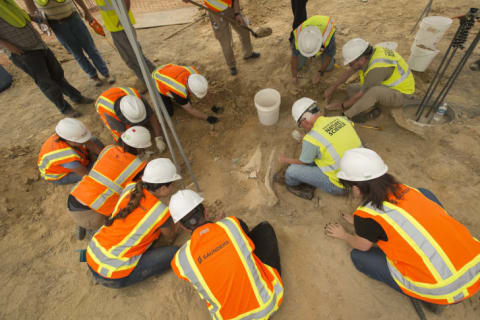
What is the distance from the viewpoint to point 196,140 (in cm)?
393

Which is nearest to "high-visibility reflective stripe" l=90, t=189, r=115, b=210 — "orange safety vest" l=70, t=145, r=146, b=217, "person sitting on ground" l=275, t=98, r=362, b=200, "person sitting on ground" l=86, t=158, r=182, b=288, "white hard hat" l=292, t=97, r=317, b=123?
"orange safety vest" l=70, t=145, r=146, b=217

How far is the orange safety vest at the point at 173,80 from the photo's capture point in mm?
3432

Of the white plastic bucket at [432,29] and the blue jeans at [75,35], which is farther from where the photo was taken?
the blue jeans at [75,35]

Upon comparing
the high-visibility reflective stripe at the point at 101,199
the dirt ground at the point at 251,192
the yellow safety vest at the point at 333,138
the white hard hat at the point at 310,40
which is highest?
the white hard hat at the point at 310,40

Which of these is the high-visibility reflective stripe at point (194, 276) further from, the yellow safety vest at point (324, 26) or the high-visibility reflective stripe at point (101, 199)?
the yellow safety vest at point (324, 26)

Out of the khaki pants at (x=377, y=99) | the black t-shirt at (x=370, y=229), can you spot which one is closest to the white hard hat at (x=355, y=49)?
the khaki pants at (x=377, y=99)

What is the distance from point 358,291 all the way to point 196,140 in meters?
3.00

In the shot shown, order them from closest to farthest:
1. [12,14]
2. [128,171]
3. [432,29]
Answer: [128,171] → [12,14] → [432,29]

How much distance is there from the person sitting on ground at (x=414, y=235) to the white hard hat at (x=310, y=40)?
2.35m

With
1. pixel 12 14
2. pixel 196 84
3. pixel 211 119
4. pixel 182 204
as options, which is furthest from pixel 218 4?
pixel 182 204

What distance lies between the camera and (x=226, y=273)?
5.47 feet

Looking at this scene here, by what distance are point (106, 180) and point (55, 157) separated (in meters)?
0.88

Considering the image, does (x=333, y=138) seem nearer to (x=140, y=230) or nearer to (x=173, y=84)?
(x=140, y=230)

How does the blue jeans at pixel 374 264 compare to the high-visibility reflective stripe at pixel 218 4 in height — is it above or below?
below
